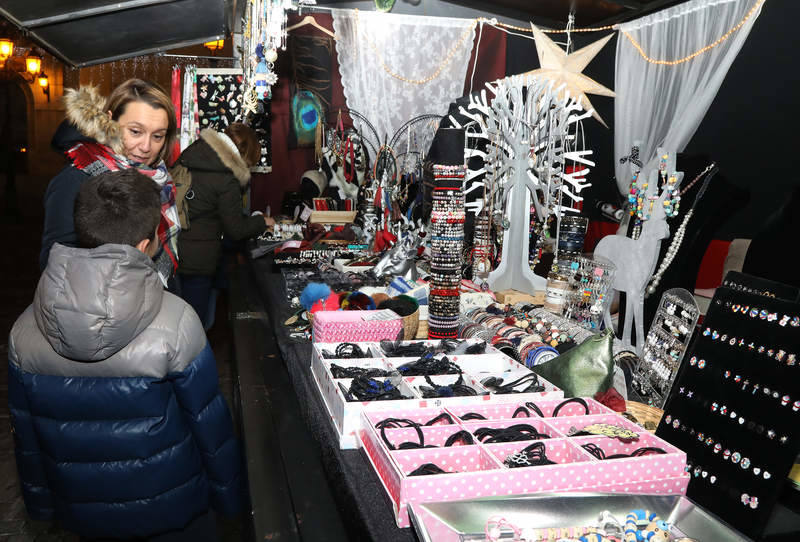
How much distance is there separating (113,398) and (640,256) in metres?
1.67

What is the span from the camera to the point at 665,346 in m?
1.46

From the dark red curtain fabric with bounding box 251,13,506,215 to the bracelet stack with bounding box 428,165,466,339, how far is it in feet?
17.3

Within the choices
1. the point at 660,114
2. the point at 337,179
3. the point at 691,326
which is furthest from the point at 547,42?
the point at 691,326

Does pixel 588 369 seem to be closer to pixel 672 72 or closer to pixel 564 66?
pixel 672 72

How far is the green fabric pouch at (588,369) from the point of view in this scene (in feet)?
4.36

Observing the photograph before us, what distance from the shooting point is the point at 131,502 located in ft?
4.57

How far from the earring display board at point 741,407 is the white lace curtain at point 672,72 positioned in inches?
125

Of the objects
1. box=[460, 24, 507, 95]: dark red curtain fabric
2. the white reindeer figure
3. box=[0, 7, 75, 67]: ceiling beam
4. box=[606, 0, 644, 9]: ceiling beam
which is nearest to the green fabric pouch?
the white reindeer figure

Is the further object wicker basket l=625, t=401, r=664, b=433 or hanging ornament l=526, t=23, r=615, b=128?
hanging ornament l=526, t=23, r=615, b=128

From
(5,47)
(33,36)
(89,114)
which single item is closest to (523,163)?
(89,114)

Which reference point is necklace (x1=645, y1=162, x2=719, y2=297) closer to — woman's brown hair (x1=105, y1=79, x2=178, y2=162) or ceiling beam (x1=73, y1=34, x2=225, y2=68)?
woman's brown hair (x1=105, y1=79, x2=178, y2=162)

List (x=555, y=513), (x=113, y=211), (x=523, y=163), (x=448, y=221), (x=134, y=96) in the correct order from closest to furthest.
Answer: (x=555, y=513) < (x=113, y=211) < (x=448, y=221) < (x=134, y=96) < (x=523, y=163)

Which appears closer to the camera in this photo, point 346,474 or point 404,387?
point 346,474

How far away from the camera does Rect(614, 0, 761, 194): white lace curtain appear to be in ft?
13.6
